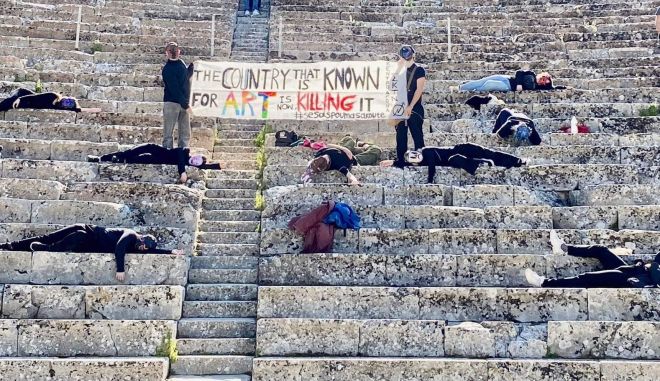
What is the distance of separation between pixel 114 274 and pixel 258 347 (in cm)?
170

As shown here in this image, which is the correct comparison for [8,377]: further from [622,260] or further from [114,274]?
[622,260]

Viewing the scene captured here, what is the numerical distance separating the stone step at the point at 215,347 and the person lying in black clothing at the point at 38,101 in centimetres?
543

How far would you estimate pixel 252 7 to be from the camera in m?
19.2

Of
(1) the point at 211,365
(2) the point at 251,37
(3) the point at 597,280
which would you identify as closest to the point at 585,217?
(3) the point at 597,280

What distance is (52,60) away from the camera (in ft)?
47.6

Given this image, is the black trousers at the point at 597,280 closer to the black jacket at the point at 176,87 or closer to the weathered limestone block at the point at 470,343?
the weathered limestone block at the point at 470,343

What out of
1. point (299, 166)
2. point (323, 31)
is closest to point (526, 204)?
point (299, 166)

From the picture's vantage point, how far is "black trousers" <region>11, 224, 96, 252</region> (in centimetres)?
849

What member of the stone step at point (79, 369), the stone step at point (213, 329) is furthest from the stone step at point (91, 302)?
the stone step at point (79, 369)

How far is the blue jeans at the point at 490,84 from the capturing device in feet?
43.7

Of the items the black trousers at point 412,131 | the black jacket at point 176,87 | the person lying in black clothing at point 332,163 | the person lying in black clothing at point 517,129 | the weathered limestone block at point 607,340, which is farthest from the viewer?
the person lying in black clothing at point 517,129

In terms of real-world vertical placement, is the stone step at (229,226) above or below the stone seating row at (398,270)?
above

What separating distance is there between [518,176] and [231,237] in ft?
11.5

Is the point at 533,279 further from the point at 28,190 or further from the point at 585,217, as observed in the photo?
the point at 28,190
